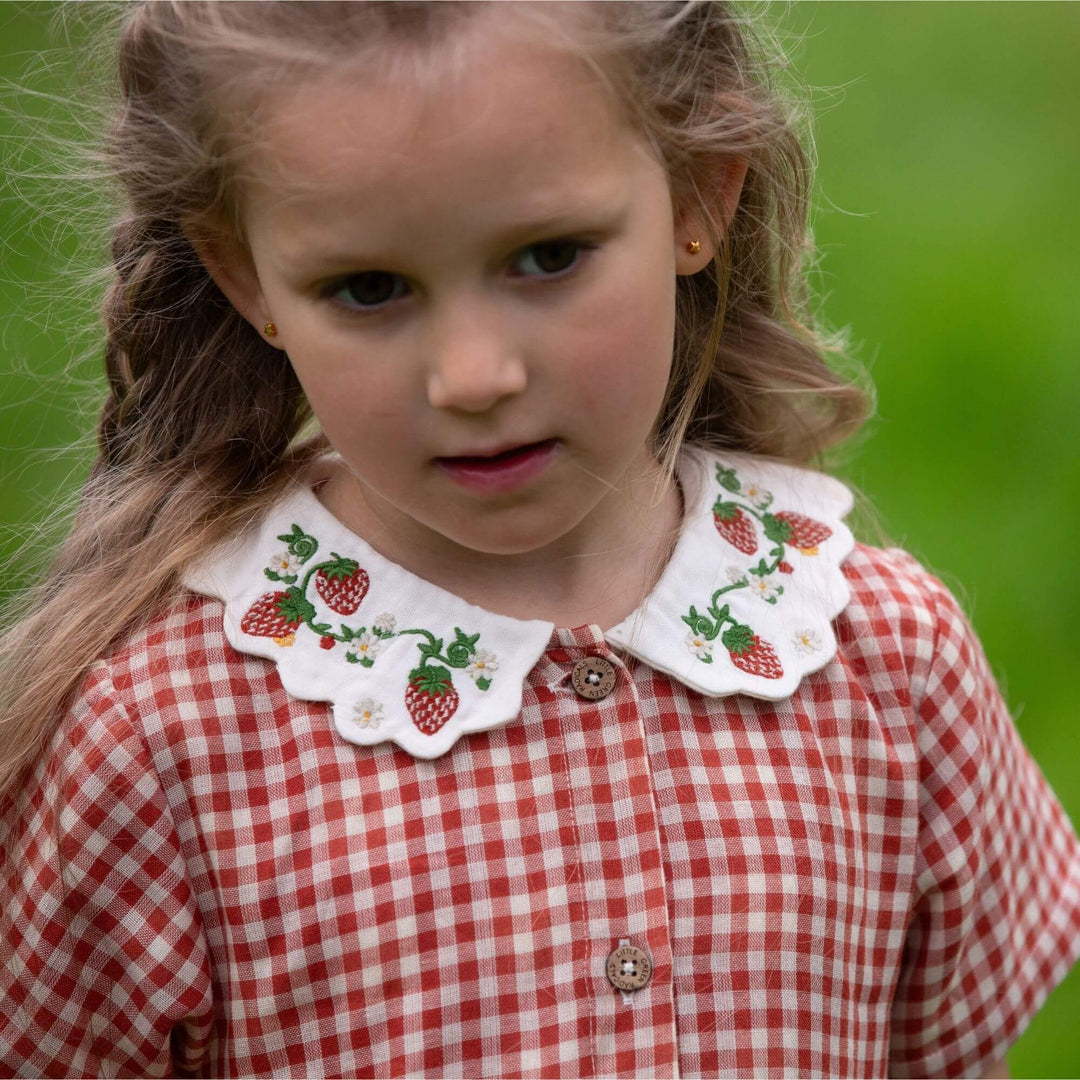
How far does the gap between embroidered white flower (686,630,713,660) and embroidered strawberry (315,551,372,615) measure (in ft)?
1.13

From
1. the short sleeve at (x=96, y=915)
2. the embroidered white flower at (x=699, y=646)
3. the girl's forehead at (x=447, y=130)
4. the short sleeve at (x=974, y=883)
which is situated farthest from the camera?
the short sleeve at (x=974, y=883)

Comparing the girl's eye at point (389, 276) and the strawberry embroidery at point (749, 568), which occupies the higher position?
the girl's eye at point (389, 276)

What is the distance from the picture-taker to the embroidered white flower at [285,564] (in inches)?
63.1

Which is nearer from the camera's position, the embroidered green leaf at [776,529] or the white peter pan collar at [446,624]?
the white peter pan collar at [446,624]

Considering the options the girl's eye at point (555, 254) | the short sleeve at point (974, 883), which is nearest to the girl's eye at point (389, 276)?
the girl's eye at point (555, 254)

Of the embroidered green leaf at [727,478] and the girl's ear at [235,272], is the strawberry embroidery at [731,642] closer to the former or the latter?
the embroidered green leaf at [727,478]

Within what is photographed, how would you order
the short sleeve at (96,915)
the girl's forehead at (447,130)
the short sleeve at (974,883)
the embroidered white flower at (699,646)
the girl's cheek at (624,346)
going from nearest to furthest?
the girl's forehead at (447,130) → the girl's cheek at (624,346) → the short sleeve at (96,915) → the embroidered white flower at (699,646) → the short sleeve at (974,883)

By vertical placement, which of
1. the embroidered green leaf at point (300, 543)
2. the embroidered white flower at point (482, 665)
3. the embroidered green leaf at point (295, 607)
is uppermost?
the embroidered green leaf at point (300, 543)

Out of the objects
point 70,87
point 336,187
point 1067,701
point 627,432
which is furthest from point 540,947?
point 1067,701

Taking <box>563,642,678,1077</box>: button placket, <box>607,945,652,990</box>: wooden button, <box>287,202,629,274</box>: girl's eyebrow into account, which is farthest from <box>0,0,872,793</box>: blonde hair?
<box>607,945,652,990</box>: wooden button

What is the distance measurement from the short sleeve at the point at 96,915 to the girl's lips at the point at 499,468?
16.5 inches

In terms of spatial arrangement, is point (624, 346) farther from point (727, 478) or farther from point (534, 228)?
point (727, 478)

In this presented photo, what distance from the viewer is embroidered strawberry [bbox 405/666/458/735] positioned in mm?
1534

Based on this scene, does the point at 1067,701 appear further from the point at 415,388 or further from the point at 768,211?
the point at 415,388
